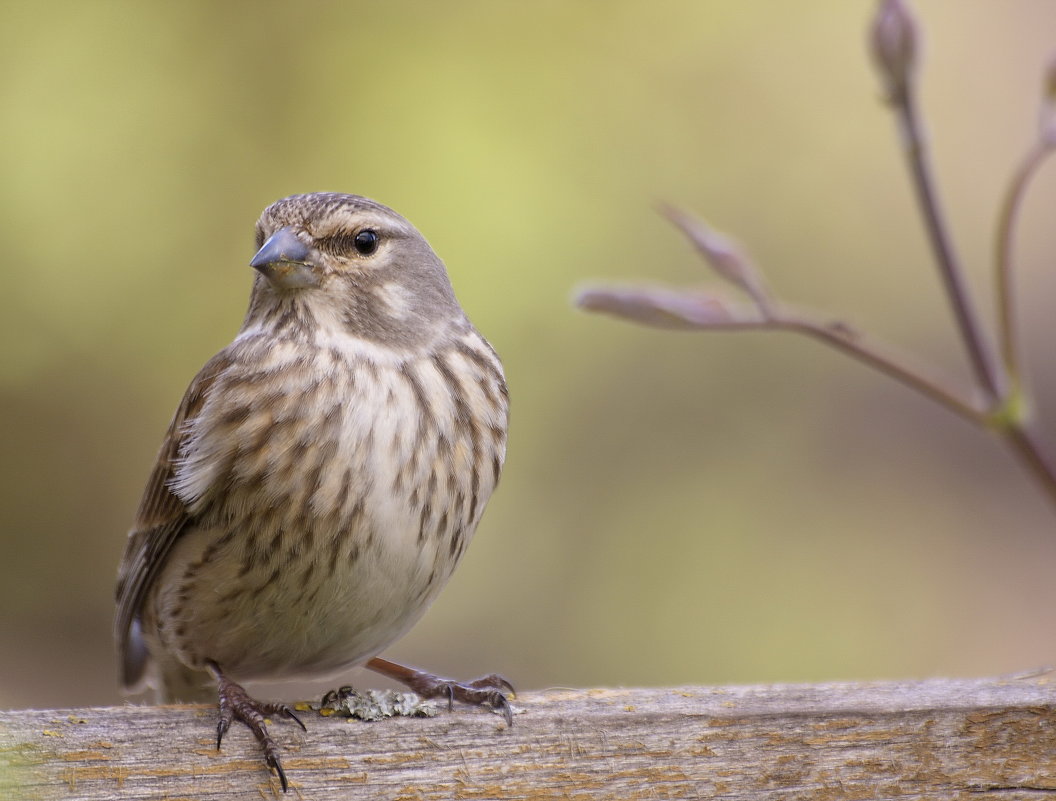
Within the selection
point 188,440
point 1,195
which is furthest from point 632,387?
point 188,440

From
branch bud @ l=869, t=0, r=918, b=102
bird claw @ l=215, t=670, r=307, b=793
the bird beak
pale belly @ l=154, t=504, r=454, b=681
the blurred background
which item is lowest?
bird claw @ l=215, t=670, r=307, b=793

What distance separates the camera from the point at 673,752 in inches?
93.0

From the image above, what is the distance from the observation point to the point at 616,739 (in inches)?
93.4

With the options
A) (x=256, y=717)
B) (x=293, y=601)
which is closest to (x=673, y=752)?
(x=256, y=717)

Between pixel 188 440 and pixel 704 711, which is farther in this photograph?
pixel 188 440

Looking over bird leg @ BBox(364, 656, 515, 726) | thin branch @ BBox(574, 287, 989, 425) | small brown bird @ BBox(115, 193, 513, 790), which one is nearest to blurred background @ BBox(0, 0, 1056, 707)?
small brown bird @ BBox(115, 193, 513, 790)

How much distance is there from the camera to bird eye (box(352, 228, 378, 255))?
2932 mm

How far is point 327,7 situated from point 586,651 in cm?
241

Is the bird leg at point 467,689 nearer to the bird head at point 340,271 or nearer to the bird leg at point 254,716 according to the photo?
the bird leg at point 254,716

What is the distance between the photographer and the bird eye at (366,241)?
2.93m

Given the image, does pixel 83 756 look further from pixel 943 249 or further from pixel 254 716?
pixel 943 249

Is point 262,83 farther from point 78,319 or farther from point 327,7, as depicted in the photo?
point 78,319

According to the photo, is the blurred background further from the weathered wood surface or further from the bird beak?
the weathered wood surface

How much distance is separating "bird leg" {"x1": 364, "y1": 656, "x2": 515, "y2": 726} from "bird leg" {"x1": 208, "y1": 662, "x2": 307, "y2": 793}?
0.93 feet
